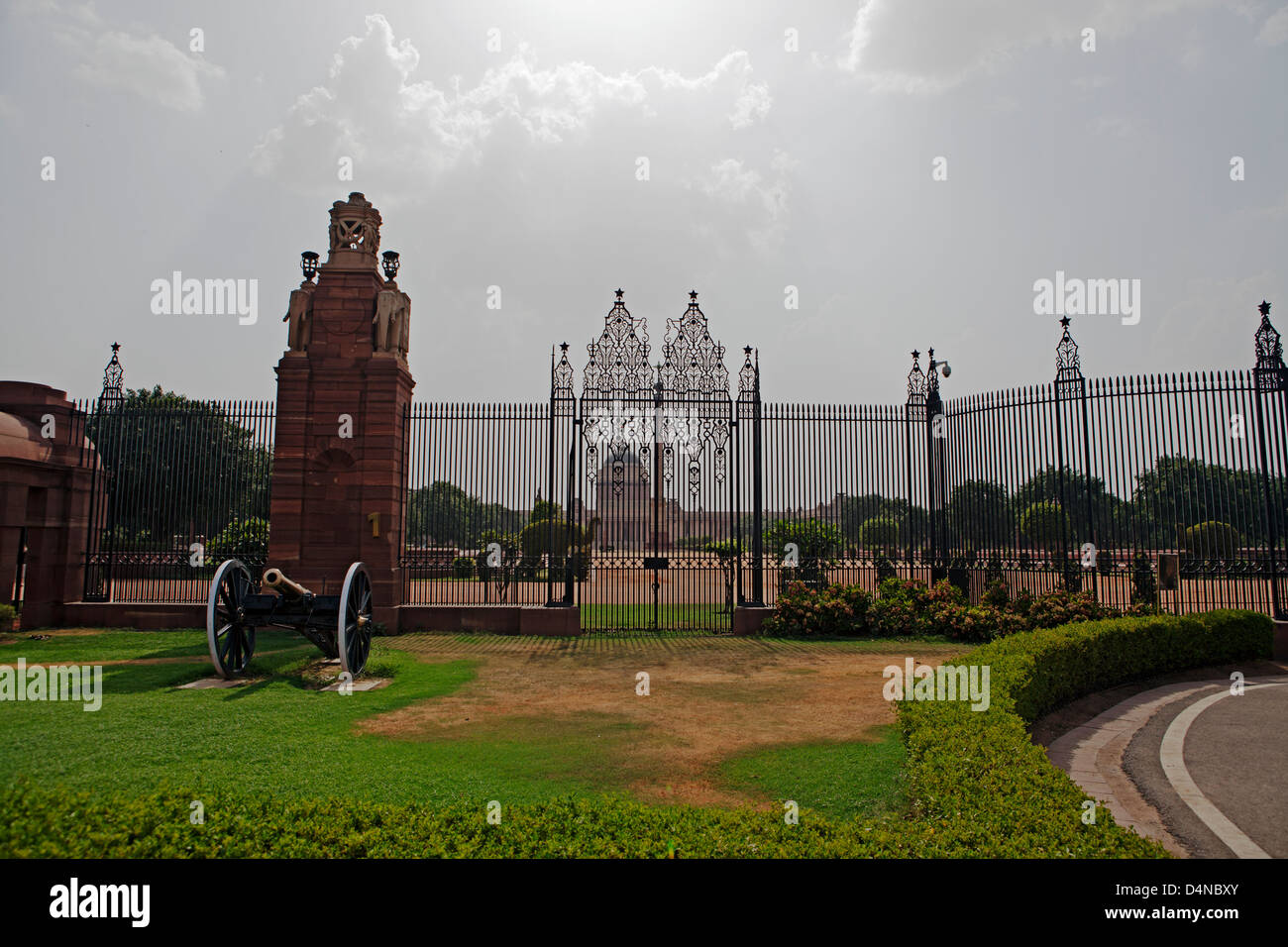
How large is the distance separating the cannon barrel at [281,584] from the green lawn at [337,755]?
1.10 meters

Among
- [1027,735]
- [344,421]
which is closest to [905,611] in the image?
[1027,735]

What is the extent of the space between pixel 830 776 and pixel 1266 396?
37.7 ft

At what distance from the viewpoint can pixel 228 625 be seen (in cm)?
871

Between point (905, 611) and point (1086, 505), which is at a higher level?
point (1086, 505)

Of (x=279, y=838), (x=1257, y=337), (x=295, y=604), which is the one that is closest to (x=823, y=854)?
(x=279, y=838)

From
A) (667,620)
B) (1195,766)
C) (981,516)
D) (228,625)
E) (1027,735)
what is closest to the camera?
(1027,735)

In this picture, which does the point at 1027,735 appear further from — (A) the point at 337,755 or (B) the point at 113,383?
(B) the point at 113,383

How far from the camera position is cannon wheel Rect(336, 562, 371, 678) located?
8.02m

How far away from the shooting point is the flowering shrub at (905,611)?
12.4 meters

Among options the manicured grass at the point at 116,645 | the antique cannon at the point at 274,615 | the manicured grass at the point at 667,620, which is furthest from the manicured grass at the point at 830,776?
the manicured grass at the point at 667,620
